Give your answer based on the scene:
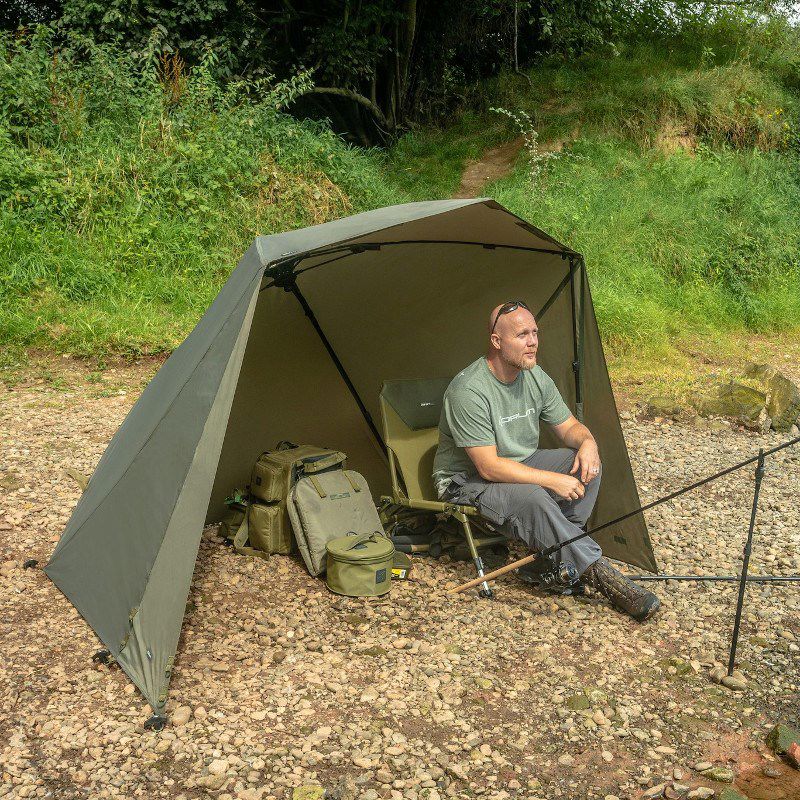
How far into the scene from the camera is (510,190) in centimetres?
1207

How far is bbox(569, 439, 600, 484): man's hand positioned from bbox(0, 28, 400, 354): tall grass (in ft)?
16.2

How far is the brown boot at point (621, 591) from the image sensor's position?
400cm

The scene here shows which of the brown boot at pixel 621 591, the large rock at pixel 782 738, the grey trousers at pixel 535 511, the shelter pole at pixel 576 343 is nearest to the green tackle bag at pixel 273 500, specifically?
the grey trousers at pixel 535 511

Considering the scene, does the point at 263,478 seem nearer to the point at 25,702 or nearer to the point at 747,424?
the point at 25,702

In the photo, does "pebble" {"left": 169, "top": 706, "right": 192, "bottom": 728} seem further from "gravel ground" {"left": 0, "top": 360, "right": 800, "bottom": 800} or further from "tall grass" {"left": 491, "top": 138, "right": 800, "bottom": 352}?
"tall grass" {"left": 491, "top": 138, "right": 800, "bottom": 352}

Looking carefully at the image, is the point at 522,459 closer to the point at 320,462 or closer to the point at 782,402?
the point at 320,462

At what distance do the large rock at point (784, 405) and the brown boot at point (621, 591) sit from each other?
4213mm

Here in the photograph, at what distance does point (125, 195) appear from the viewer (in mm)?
8992

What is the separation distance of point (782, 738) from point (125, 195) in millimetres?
8075

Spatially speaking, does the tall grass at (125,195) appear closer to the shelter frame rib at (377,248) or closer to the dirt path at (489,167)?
the dirt path at (489,167)

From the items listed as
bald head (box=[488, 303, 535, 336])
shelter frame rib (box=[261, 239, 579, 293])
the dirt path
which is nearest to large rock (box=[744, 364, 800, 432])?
shelter frame rib (box=[261, 239, 579, 293])

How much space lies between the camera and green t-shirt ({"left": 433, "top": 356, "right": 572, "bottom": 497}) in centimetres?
430

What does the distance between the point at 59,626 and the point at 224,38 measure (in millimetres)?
10299

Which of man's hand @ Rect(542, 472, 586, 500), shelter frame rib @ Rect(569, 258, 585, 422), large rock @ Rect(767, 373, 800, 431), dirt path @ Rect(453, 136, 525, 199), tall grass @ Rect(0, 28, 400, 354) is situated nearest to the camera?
man's hand @ Rect(542, 472, 586, 500)
